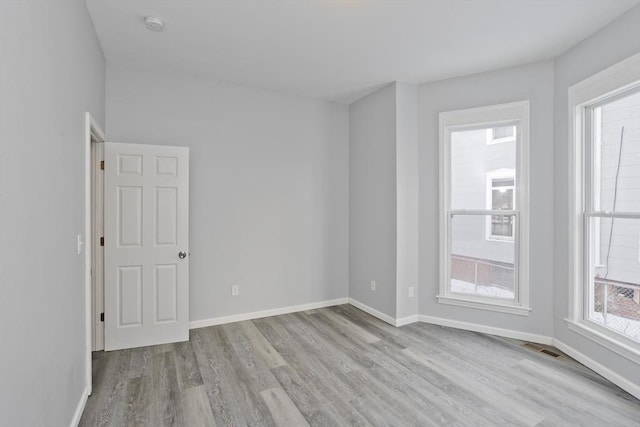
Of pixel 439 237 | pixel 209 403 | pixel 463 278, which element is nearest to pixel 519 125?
pixel 439 237

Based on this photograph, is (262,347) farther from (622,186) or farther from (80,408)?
(622,186)

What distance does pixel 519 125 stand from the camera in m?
3.35

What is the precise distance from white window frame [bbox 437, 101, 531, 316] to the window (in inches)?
2.3

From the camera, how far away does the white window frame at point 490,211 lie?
3318 mm

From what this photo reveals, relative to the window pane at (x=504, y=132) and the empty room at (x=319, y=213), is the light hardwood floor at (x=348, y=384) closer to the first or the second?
the empty room at (x=319, y=213)

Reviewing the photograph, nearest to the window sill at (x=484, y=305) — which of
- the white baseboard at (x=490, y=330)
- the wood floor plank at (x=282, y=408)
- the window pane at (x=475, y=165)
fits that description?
the white baseboard at (x=490, y=330)

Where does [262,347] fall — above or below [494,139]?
below

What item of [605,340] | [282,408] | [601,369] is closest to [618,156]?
[605,340]

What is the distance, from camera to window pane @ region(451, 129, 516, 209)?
3.47 metres

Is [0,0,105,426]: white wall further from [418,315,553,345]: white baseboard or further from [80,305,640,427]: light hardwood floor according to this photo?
[418,315,553,345]: white baseboard

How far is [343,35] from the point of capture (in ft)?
9.25

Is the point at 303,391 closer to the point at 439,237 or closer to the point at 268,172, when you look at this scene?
the point at 439,237

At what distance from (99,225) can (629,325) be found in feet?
14.9

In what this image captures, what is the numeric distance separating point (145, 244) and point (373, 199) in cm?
263
